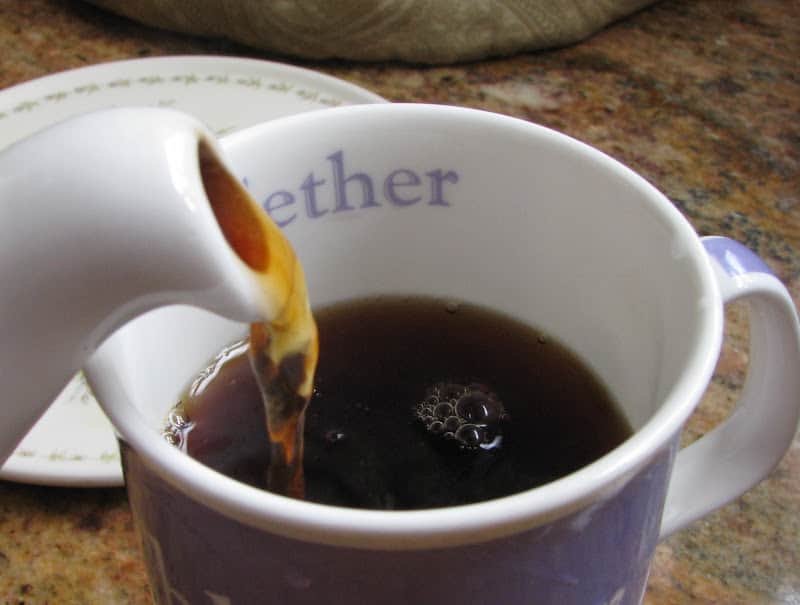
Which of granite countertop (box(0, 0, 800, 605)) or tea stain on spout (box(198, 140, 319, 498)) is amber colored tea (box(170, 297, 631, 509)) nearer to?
tea stain on spout (box(198, 140, 319, 498))

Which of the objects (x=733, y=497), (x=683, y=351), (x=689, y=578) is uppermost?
(x=683, y=351)

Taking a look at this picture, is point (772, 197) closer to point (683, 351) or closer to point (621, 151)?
point (621, 151)

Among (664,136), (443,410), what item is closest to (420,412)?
(443,410)

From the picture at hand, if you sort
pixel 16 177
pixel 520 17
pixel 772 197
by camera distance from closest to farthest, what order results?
pixel 16 177 → pixel 772 197 → pixel 520 17

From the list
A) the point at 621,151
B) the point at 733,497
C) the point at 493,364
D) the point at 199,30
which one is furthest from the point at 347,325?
the point at 199,30

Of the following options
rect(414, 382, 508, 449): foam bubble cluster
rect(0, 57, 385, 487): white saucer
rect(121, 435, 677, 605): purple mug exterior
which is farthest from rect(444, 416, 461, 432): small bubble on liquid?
rect(0, 57, 385, 487): white saucer

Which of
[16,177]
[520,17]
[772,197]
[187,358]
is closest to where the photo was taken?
[16,177]

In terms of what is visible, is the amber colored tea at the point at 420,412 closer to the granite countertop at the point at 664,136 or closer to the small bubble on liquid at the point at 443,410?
the small bubble on liquid at the point at 443,410
